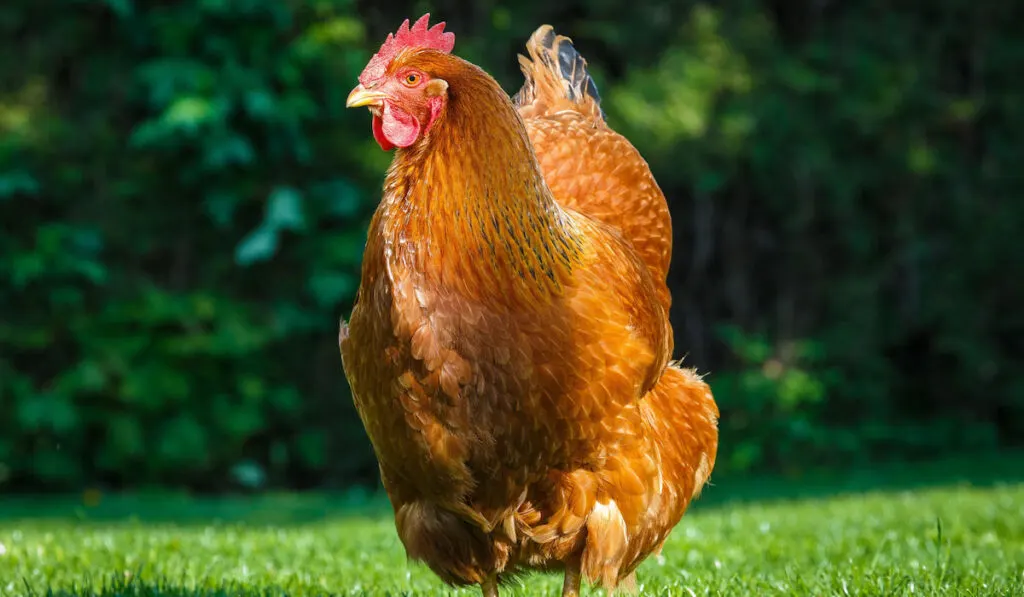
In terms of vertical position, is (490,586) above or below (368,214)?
above

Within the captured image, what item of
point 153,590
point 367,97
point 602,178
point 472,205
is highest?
point 367,97

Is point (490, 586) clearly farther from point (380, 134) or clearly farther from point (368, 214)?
point (368, 214)

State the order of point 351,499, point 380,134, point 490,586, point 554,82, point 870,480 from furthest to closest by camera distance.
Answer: point 870,480 < point 351,499 < point 554,82 < point 490,586 < point 380,134

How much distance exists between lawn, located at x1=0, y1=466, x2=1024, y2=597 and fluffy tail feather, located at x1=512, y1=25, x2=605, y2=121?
92.5 inches

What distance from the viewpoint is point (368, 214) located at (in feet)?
36.6

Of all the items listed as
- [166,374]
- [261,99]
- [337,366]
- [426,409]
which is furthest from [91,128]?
[426,409]

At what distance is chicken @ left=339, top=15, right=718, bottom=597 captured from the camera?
3465 mm

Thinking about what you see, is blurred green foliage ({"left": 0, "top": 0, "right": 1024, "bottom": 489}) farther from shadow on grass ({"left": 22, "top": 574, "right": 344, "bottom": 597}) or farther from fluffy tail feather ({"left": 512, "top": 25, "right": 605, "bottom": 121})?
shadow on grass ({"left": 22, "top": 574, "right": 344, "bottom": 597})

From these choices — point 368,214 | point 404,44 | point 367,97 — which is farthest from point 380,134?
point 368,214

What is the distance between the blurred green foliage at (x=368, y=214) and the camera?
10.4 meters

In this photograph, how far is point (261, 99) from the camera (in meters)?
10.4

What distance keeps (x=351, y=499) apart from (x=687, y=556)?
541 centimetres

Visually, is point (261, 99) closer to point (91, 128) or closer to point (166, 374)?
point (91, 128)

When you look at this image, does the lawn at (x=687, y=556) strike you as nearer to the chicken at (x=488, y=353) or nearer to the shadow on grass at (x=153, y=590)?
the shadow on grass at (x=153, y=590)
